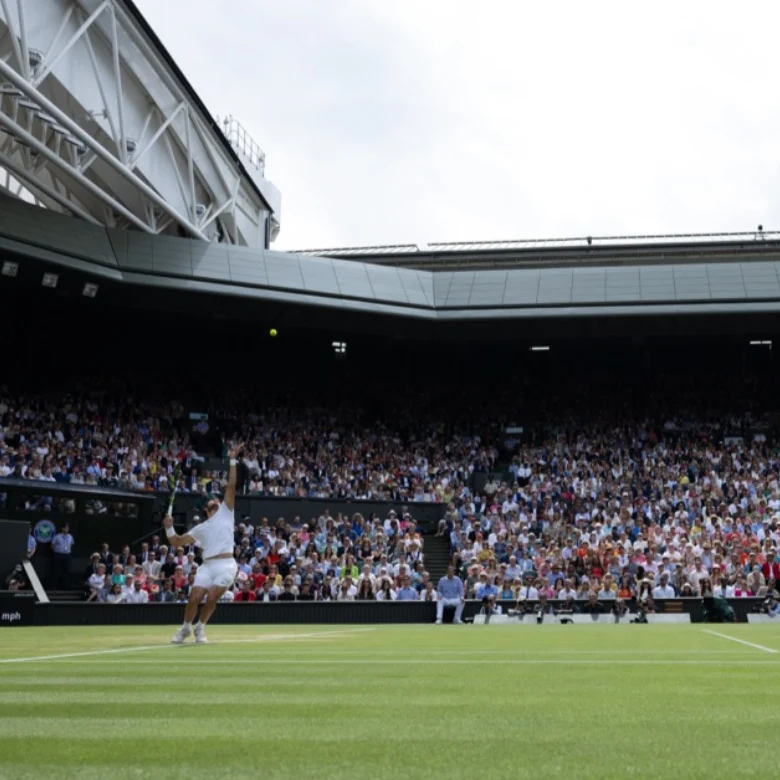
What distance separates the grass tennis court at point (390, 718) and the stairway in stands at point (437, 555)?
25673mm

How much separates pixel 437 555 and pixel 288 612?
423 inches

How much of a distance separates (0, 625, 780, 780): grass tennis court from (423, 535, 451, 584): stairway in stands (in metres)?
25.7

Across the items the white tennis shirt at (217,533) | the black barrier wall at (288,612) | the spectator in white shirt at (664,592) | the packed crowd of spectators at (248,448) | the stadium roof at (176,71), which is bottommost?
the black barrier wall at (288,612)

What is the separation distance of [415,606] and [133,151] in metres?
17.0

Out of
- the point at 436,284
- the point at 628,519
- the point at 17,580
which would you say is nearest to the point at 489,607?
the point at 628,519

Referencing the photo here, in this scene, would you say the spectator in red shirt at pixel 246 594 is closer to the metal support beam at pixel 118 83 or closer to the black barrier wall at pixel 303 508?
the black barrier wall at pixel 303 508

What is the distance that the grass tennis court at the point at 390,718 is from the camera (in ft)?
11.4

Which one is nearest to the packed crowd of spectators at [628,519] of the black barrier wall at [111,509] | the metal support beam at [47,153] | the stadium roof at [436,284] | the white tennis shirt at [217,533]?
the black barrier wall at [111,509]

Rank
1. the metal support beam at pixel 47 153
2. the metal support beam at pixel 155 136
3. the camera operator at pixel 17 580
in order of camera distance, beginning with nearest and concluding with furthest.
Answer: the camera operator at pixel 17 580 < the metal support beam at pixel 47 153 < the metal support beam at pixel 155 136

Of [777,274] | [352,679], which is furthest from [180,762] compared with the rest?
[777,274]

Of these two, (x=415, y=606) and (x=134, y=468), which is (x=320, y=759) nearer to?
(x=415, y=606)

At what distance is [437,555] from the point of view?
35.5m

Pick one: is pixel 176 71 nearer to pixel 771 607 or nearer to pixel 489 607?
pixel 489 607

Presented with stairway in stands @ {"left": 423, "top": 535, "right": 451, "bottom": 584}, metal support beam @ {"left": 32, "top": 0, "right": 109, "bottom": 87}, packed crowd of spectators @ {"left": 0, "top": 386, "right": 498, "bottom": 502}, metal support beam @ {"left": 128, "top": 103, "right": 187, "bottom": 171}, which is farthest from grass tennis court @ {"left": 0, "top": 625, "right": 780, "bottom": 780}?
packed crowd of spectators @ {"left": 0, "top": 386, "right": 498, "bottom": 502}
